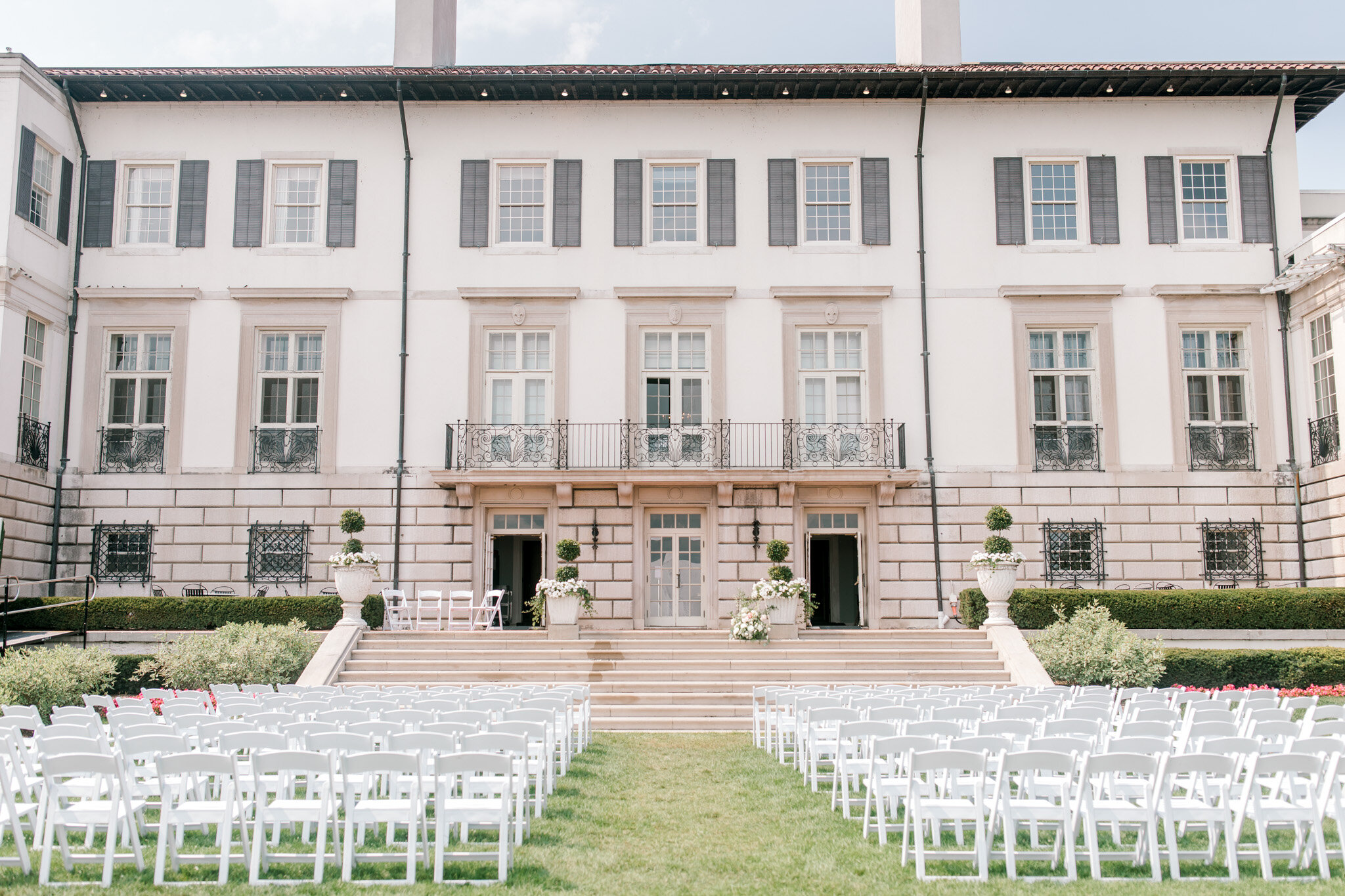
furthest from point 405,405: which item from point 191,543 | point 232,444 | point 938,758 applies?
point 938,758

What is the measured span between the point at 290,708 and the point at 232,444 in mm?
13955

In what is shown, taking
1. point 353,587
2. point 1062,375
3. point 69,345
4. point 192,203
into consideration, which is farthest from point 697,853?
point 192,203

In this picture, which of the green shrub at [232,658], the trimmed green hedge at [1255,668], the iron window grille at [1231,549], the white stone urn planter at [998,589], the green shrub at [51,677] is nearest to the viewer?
the green shrub at [51,677]

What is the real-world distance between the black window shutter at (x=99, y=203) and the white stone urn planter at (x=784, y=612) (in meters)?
15.0

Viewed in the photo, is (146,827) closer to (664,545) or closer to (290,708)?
(290,708)

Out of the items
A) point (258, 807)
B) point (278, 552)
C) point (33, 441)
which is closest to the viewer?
point (258, 807)

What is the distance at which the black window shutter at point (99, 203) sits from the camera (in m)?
22.6

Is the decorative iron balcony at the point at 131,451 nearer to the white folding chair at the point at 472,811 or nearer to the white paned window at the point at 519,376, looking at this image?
the white paned window at the point at 519,376

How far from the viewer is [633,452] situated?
22.1 m

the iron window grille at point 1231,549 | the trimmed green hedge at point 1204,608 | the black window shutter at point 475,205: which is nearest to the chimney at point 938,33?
the black window shutter at point 475,205

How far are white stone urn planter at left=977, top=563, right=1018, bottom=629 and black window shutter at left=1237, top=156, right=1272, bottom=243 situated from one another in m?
9.38

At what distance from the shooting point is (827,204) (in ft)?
75.8

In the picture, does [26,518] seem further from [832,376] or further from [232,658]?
[832,376]

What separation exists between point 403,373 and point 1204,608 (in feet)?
49.4
